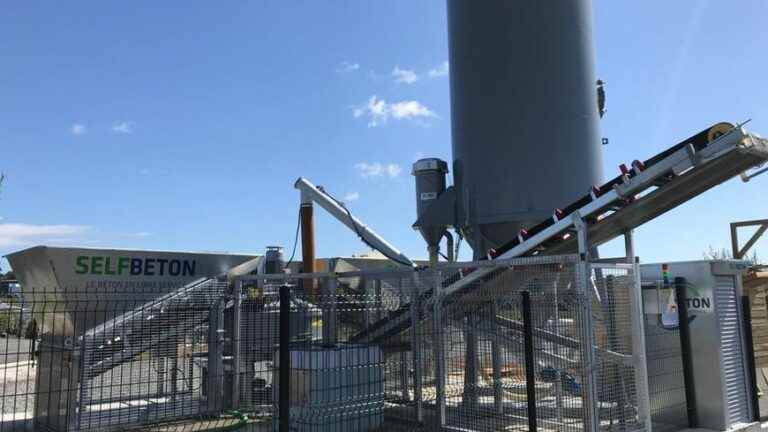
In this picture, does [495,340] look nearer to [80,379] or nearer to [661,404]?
[661,404]

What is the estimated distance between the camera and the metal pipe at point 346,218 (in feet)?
36.5

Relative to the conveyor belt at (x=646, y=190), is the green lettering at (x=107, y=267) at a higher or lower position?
lower

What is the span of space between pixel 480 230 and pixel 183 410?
209 inches

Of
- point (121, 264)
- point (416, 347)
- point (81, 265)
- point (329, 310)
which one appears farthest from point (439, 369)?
point (81, 265)

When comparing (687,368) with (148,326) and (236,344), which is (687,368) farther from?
(148,326)

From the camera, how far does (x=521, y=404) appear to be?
29.4ft

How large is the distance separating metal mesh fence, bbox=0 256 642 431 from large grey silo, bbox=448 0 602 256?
1550mm

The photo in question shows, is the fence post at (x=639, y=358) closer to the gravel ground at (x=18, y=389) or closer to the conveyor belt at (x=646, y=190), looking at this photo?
the conveyor belt at (x=646, y=190)

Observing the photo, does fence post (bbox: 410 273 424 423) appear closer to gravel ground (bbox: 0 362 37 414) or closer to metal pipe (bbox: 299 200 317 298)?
metal pipe (bbox: 299 200 317 298)

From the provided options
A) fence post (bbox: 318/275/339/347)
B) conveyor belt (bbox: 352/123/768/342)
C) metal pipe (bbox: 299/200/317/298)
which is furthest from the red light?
metal pipe (bbox: 299/200/317/298)

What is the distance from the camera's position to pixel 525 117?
9445 millimetres

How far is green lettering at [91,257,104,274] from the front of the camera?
9.33 metres

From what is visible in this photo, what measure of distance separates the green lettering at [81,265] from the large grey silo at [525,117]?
225 inches

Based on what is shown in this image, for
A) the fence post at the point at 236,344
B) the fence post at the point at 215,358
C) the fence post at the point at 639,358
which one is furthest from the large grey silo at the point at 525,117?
the fence post at the point at 215,358
